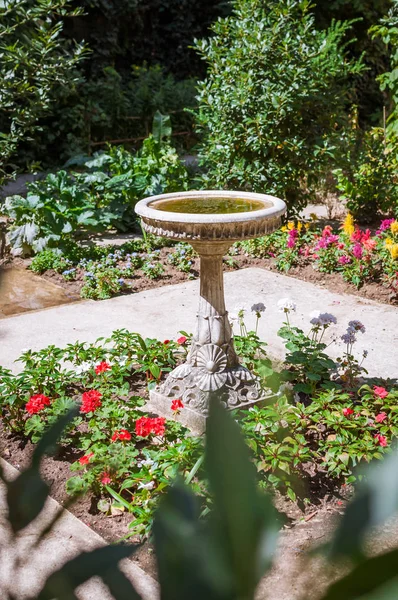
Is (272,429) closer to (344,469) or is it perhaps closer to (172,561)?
(344,469)

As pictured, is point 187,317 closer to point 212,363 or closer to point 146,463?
point 212,363

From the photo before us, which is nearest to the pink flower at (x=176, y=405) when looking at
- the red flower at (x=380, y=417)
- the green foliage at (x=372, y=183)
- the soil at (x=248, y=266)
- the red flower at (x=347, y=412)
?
the red flower at (x=347, y=412)

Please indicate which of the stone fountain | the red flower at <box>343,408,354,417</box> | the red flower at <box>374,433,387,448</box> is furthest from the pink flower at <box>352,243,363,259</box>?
the red flower at <box>374,433,387,448</box>

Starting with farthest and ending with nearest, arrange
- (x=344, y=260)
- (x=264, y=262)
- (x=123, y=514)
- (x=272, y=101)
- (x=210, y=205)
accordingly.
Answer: (x=272, y=101), (x=264, y=262), (x=344, y=260), (x=210, y=205), (x=123, y=514)

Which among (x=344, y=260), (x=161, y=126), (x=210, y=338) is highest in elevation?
(x=161, y=126)

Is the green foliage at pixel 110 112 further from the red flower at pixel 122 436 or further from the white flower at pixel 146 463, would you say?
the white flower at pixel 146 463

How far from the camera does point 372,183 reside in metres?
8.38

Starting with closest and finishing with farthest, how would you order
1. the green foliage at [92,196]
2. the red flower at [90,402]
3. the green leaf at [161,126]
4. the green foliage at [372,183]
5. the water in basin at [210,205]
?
the red flower at [90,402] < the water in basin at [210,205] < the green foliage at [92,196] < the green foliage at [372,183] < the green leaf at [161,126]

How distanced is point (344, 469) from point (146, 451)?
0.96m

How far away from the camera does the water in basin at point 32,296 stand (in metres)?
6.21

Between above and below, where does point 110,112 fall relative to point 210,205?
below

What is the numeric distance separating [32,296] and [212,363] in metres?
2.96

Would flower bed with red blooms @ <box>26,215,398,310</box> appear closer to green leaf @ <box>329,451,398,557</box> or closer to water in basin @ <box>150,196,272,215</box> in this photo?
water in basin @ <box>150,196,272,215</box>

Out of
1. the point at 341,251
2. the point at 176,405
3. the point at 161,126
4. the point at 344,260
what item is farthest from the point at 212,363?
the point at 161,126
